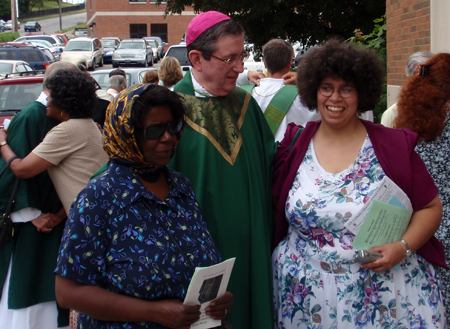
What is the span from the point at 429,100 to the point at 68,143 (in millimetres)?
2302

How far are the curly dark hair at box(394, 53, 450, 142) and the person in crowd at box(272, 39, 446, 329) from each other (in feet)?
1.48

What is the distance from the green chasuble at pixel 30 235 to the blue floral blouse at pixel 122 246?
1.59 metres

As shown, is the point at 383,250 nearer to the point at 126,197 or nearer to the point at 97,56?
the point at 126,197

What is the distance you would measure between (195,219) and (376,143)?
1.04m

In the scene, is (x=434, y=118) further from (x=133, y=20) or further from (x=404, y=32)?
(x=133, y=20)

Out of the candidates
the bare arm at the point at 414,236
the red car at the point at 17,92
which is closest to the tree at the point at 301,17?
the red car at the point at 17,92

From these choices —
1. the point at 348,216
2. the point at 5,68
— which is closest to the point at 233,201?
the point at 348,216

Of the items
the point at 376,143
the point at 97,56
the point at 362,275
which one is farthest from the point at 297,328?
the point at 97,56

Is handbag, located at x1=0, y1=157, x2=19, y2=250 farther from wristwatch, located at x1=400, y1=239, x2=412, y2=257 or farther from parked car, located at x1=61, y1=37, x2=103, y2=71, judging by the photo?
parked car, located at x1=61, y1=37, x2=103, y2=71

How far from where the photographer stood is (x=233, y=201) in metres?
2.81

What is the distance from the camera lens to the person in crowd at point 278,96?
15.3 ft

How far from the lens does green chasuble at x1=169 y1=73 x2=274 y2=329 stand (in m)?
2.77

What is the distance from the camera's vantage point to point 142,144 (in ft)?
6.87

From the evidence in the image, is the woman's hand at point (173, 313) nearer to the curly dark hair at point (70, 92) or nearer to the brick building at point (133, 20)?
the curly dark hair at point (70, 92)
